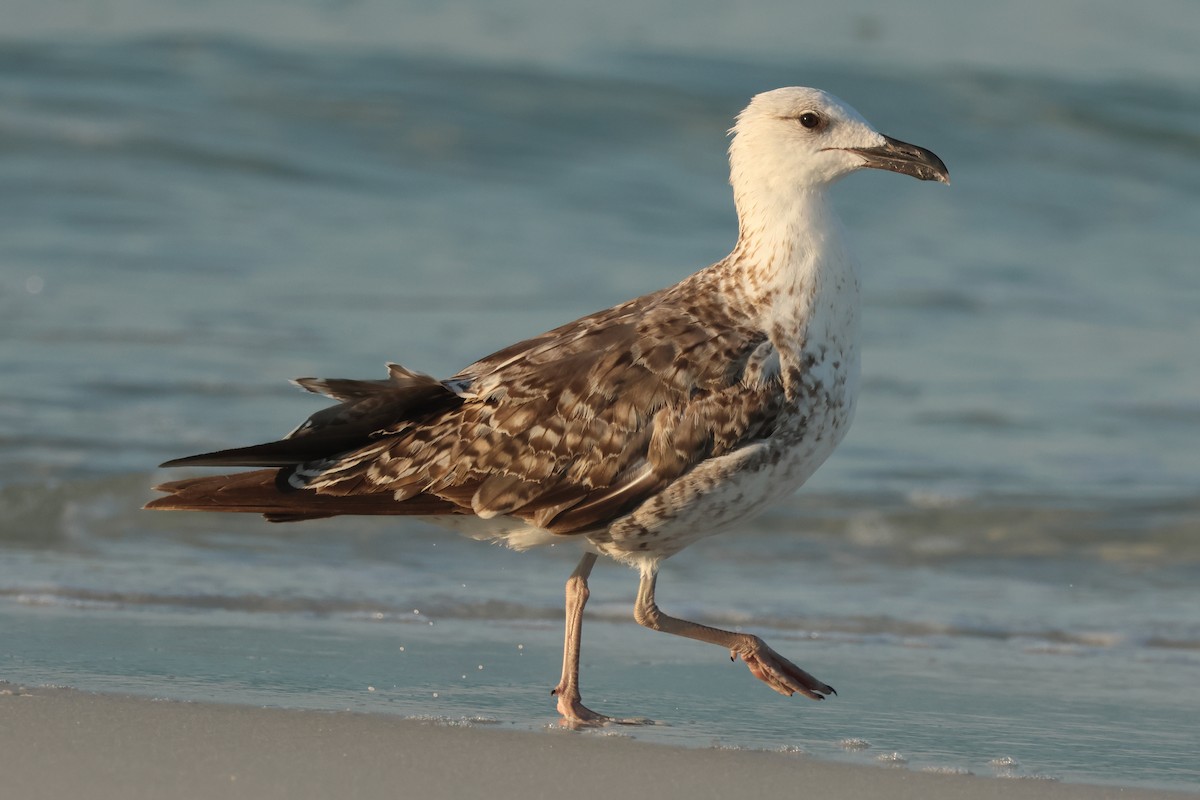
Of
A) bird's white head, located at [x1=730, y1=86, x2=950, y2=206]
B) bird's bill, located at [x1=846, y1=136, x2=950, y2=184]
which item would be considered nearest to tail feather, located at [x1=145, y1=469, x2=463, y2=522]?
bird's white head, located at [x1=730, y1=86, x2=950, y2=206]

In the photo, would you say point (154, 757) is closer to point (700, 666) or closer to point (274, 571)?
point (700, 666)

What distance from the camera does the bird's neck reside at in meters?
5.66

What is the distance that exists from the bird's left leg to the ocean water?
0.13m

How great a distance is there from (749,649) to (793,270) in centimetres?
118

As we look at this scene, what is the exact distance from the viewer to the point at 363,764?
187 inches

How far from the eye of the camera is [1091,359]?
1156 centimetres

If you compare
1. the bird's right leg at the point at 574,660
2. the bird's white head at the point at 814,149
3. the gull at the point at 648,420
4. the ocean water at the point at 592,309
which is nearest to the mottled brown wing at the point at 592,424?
the gull at the point at 648,420

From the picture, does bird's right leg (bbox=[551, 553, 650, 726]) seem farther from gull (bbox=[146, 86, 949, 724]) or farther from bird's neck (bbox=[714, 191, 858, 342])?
bird's neck (bbox=[714, 191, 858, 342])

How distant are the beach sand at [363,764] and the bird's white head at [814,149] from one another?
189cm

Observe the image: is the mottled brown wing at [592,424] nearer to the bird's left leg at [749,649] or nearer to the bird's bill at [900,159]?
the bird's left leg at [749,649]

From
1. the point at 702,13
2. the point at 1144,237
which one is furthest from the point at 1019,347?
the point at 702,13

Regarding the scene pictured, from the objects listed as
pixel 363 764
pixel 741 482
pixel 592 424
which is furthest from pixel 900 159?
pixel 363 764

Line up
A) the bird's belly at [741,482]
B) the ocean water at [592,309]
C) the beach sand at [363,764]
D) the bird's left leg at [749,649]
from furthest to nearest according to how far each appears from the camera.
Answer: the ocean water at [592,309] → the bird's left leg at [749,649] → the bird's belly at [741,482] → the beach sand at [363,764]

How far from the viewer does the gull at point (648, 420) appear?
5.45m
